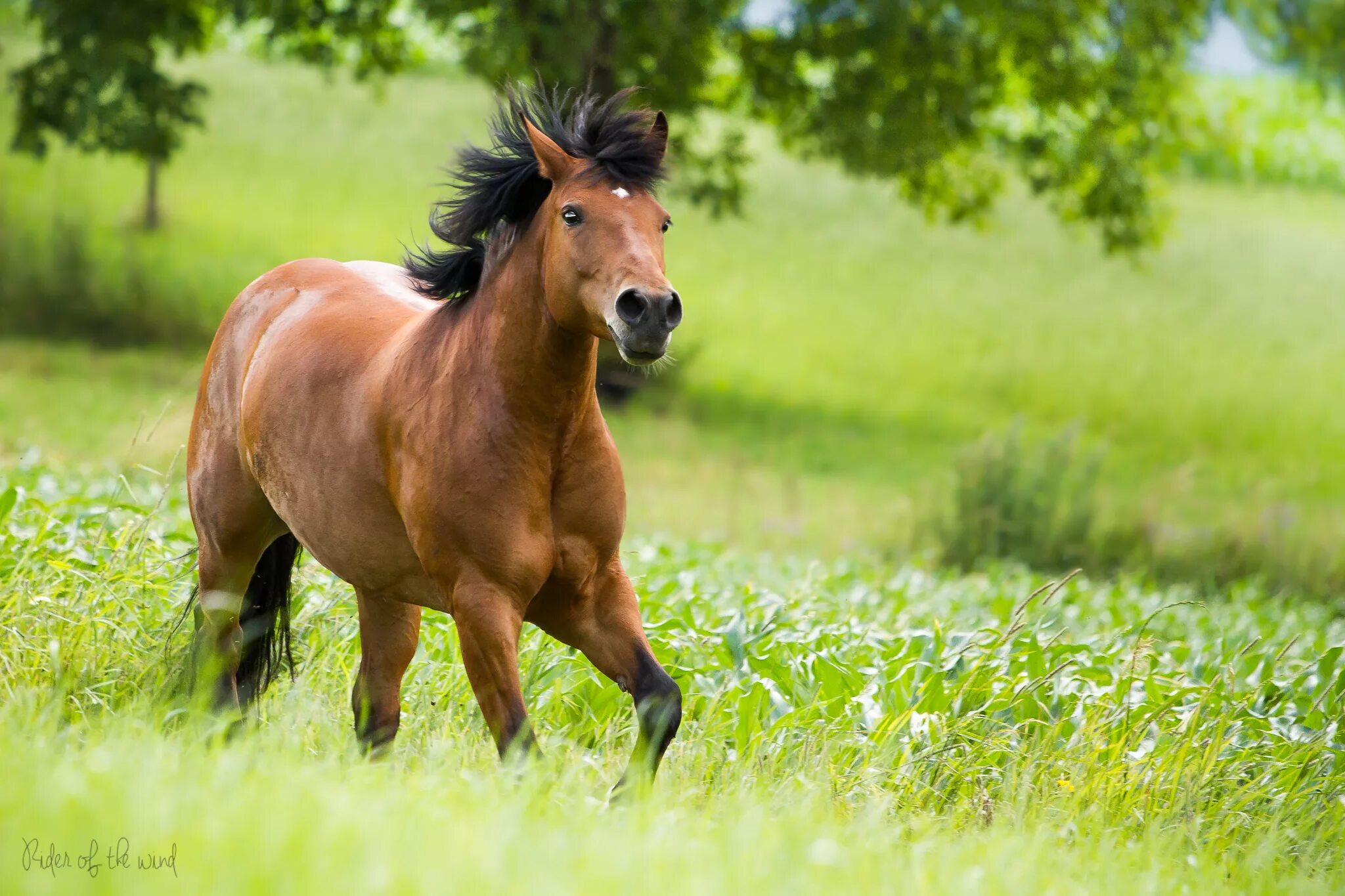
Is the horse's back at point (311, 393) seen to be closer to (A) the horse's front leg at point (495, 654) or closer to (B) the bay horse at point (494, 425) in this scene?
(B) the bay horse at point (494, 425)

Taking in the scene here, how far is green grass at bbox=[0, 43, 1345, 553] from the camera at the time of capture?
19.9 metres

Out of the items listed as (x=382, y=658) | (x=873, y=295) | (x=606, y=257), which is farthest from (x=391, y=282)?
(x=873, y=295)

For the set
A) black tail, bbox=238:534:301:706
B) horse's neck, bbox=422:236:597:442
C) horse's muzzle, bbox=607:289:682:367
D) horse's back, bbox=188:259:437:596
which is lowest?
black tail, bbox=238:534:301:706

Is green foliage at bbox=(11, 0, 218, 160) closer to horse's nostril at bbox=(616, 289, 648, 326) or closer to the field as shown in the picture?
the field

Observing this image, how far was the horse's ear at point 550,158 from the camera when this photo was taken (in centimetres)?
390

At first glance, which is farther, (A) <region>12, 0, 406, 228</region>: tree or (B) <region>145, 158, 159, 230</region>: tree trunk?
(B) <region>145, 158, 159, 230</region>: tree trunk

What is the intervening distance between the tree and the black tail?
12633 mm

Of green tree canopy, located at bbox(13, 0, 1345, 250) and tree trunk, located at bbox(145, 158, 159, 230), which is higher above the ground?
green tree canopy, located at bbox(13, 0, 1345, 250)

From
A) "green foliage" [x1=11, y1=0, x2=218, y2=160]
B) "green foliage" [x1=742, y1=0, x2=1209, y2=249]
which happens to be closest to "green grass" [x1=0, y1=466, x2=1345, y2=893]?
"green foliage" [x1=11, y1=0, x2=218, y2=160]

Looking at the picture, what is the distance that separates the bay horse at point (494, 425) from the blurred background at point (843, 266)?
64.7 inches

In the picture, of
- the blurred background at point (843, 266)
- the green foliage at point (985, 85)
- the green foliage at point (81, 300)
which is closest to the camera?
the blurred background at point (843, 266)

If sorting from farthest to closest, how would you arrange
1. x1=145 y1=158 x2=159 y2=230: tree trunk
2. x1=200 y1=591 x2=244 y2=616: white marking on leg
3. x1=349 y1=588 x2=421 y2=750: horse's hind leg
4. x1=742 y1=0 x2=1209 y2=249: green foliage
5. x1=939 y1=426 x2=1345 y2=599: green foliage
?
x1=145 y1=158 x2=159 y2=230: tree trunk → x1=742 y1=0 x2=1209 y2=249: green foliage → x1=939 y1=426 x2=1345 y2=599: green foliage → x1=200 y1=591 x2=244 y2=616: white marking on leg → x1=349 y1=588 x2=421 y2=750: horse's hind leg

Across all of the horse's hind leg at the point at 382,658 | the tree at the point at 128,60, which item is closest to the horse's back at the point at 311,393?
the horse's hind leg at the point at 382,658

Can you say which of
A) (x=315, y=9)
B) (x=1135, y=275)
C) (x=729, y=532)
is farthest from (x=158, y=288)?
(x=1135, y=275)
